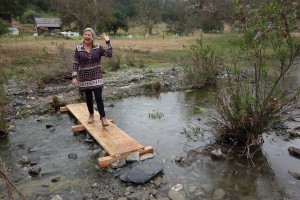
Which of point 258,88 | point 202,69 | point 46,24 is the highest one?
point 46,24

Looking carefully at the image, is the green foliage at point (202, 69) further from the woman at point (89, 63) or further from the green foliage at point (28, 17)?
the green foliage at point (28, 17)

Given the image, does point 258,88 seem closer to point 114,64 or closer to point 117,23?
point 114,64

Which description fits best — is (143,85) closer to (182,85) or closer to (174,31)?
(182,85)

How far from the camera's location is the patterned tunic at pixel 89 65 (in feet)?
18.9

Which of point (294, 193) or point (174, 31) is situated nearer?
point (294, 193)

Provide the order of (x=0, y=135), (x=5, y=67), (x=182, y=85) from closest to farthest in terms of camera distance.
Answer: (x=0, y=135)
(x=182, y=85)
(x=5, y=67)

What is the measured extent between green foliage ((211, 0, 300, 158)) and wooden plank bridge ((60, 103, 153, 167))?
153 cm

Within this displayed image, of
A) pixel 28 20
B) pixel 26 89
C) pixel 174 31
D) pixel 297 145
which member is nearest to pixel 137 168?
pixel 297 145

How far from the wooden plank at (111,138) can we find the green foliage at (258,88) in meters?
1.59

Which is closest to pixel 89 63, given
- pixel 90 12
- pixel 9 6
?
pixel 90 12

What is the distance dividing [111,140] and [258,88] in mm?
2662

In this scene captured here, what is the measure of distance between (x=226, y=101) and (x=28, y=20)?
195 ft

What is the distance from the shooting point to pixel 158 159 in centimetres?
520

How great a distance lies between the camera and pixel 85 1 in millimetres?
37719
